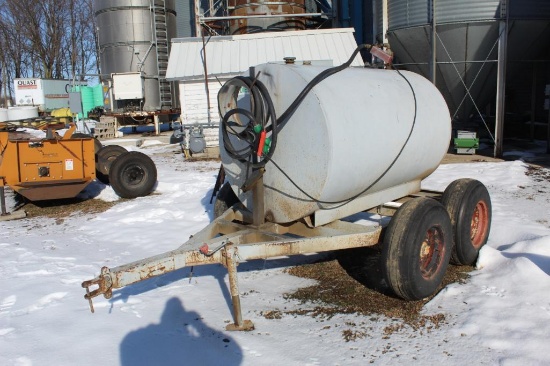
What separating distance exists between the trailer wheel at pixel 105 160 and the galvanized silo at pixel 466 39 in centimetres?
857

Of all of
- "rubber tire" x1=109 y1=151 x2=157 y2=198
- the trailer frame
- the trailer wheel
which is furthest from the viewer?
the trailer wheel

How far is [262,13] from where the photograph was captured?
65.2 ft

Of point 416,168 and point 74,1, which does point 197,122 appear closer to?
point 416,168

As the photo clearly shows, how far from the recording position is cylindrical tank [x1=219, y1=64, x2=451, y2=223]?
4.49 metres

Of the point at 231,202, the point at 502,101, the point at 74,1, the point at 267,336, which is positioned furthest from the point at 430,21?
the point at 74,1

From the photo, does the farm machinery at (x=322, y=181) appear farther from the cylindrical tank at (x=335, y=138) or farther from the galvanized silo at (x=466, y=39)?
the galvanized silo at (x=466, y=39)

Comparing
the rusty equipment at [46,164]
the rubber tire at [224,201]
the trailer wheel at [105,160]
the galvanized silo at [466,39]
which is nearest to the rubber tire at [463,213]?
the rubber tire at [224,201]

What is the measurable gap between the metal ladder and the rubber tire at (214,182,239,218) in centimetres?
2103

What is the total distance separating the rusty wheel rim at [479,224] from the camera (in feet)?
19.4

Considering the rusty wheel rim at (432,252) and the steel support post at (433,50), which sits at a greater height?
the steel support post at (433,50)

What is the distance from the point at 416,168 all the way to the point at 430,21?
937 centimetres

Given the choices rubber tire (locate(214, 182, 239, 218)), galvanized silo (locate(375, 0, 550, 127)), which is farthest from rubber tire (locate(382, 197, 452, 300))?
galvanized silo (locate(375, 0, 550, 127))

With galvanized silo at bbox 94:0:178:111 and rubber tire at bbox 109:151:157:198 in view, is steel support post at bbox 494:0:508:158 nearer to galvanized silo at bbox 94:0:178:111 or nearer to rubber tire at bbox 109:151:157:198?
rubber tire at bbox 109:151:157:198

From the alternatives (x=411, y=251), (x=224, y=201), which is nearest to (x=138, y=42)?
(x=224, y=201)
